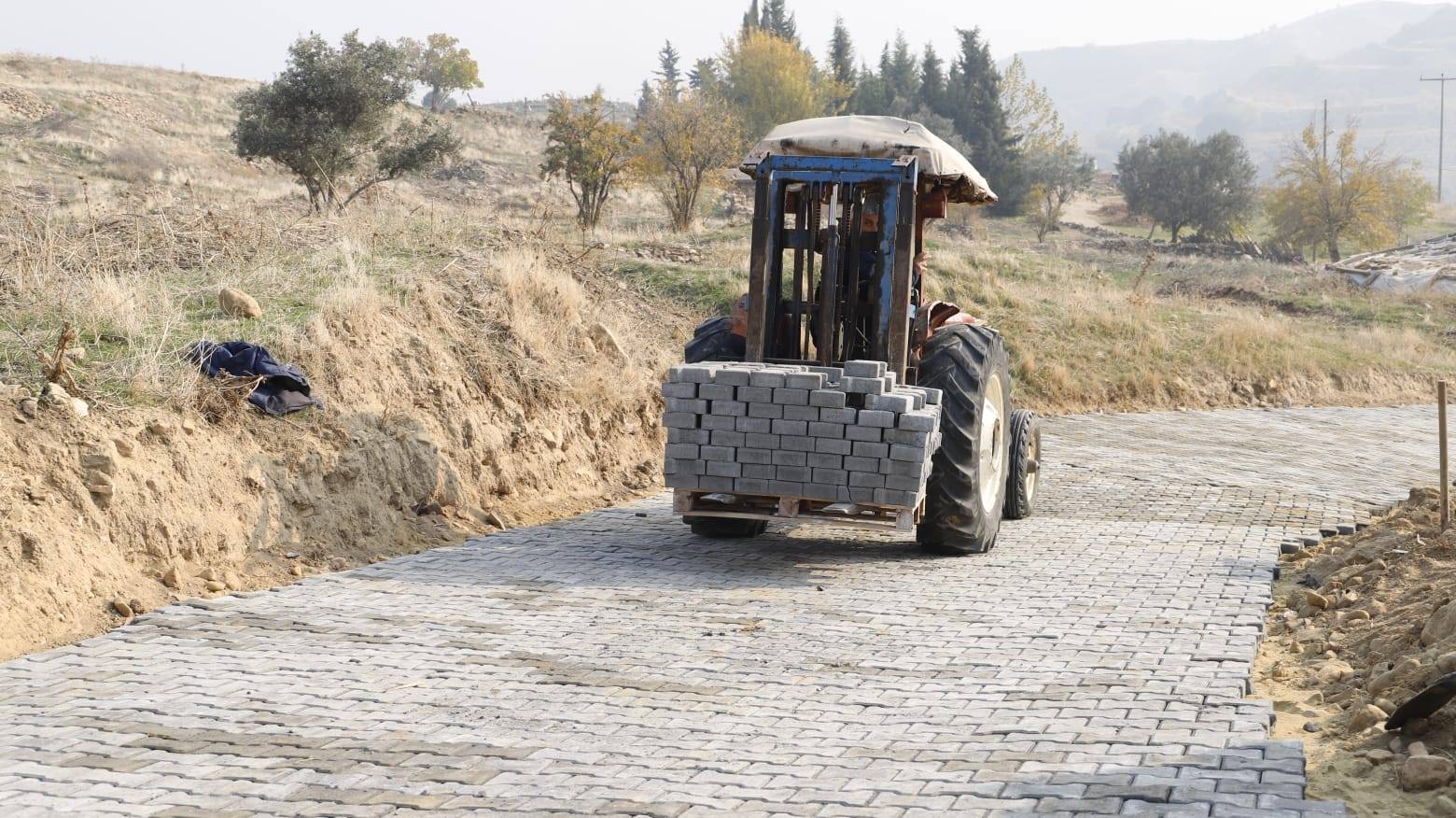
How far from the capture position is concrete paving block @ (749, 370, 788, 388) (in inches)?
349

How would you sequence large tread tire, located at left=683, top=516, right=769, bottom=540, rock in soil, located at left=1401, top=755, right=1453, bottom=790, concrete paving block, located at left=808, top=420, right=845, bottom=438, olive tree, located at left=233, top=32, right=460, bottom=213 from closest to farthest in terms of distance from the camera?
rock in soil, located at left=1401, top=755, right=1453, bottom=790, concrete paving block, located at left=808, top=420, right=845, bottom=438, large tread tire, located at left=683, top=516, right=769, bottom=540, olive tree, located at left=233, top=32, right=460, bottom=213

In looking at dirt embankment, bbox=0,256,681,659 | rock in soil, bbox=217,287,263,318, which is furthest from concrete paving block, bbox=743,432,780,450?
rock in soil, bbox=217,287,263,318

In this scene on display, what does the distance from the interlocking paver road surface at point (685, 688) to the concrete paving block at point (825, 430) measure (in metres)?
1.04

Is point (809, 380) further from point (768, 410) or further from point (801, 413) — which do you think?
point (768, 410)

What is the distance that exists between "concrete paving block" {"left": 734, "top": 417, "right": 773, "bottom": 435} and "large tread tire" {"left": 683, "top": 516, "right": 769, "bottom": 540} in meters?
1.61

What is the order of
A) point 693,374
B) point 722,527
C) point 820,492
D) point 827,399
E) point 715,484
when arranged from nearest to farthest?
1. point 827,399
2. point 820,492
3. point 693,374
4. point 715,484
5. point 722,527

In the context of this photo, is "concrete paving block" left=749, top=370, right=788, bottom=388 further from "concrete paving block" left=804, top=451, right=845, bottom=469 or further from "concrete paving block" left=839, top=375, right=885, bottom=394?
"concrete paving block" left=804, top=451, right=845, bottom=469

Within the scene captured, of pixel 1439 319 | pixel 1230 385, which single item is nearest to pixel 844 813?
pixel 1230 385

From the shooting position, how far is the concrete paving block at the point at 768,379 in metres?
8.86

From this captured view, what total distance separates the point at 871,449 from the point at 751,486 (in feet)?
2.82

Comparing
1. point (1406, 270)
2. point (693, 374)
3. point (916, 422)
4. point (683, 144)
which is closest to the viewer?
point (916, 422)

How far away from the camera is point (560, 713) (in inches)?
246

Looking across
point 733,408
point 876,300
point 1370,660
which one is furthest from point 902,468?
point 1370,660

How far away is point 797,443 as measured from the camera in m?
8.87
